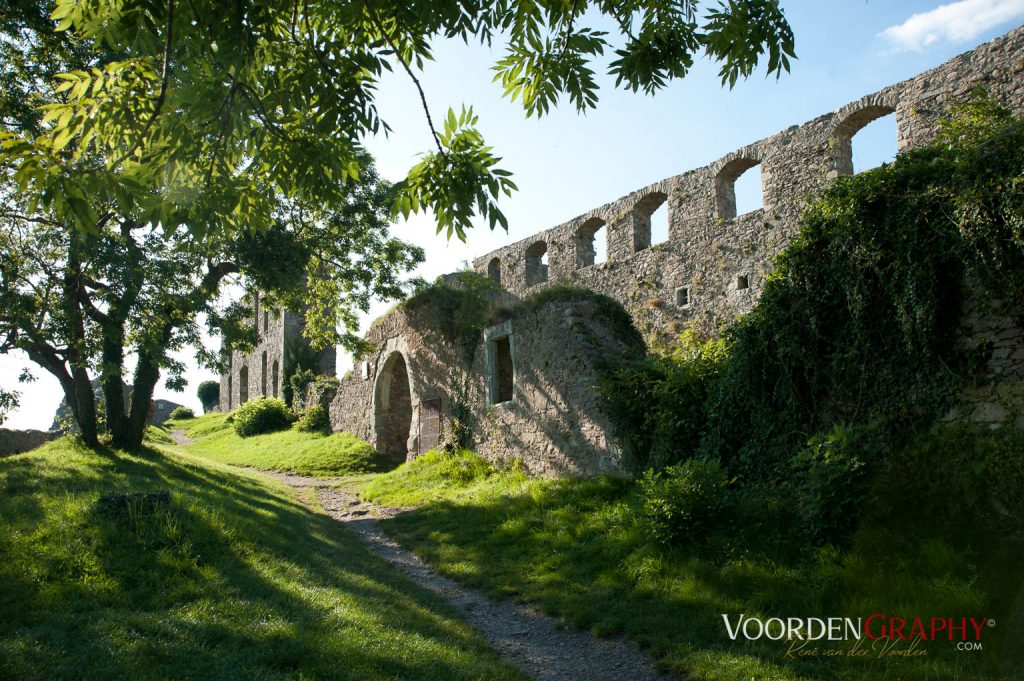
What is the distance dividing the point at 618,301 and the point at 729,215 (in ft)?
9.84

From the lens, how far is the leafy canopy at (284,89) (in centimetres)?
324

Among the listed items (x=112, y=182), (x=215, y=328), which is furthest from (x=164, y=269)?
(x=112, y=182)

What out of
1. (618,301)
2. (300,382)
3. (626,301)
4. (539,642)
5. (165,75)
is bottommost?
(539,642)

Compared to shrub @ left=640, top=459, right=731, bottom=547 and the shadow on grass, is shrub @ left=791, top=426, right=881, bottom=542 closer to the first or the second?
the shadow on grass

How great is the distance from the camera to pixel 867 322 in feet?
20.7

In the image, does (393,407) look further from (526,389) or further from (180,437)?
(180,437)

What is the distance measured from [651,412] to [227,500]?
5.93 m

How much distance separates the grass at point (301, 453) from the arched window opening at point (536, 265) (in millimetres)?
6306

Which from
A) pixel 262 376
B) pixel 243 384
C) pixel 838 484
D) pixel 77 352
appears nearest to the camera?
pixel 838 484

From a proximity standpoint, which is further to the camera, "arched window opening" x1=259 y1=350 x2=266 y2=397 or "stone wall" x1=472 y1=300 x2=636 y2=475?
"arched window opening" x1=259 y1=350 x2=266 y2=397

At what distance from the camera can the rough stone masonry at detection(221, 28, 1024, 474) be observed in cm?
1008

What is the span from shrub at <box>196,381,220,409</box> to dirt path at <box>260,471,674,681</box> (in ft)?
136

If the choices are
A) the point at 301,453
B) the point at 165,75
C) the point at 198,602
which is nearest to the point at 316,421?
the point at 301,453

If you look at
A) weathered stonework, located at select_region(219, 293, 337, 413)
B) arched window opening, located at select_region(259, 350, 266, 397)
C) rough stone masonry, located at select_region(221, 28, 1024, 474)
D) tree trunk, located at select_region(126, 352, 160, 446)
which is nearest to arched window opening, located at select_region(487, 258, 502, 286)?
rough stone masonry, located at select_region(221, 28, 1024, 474)
